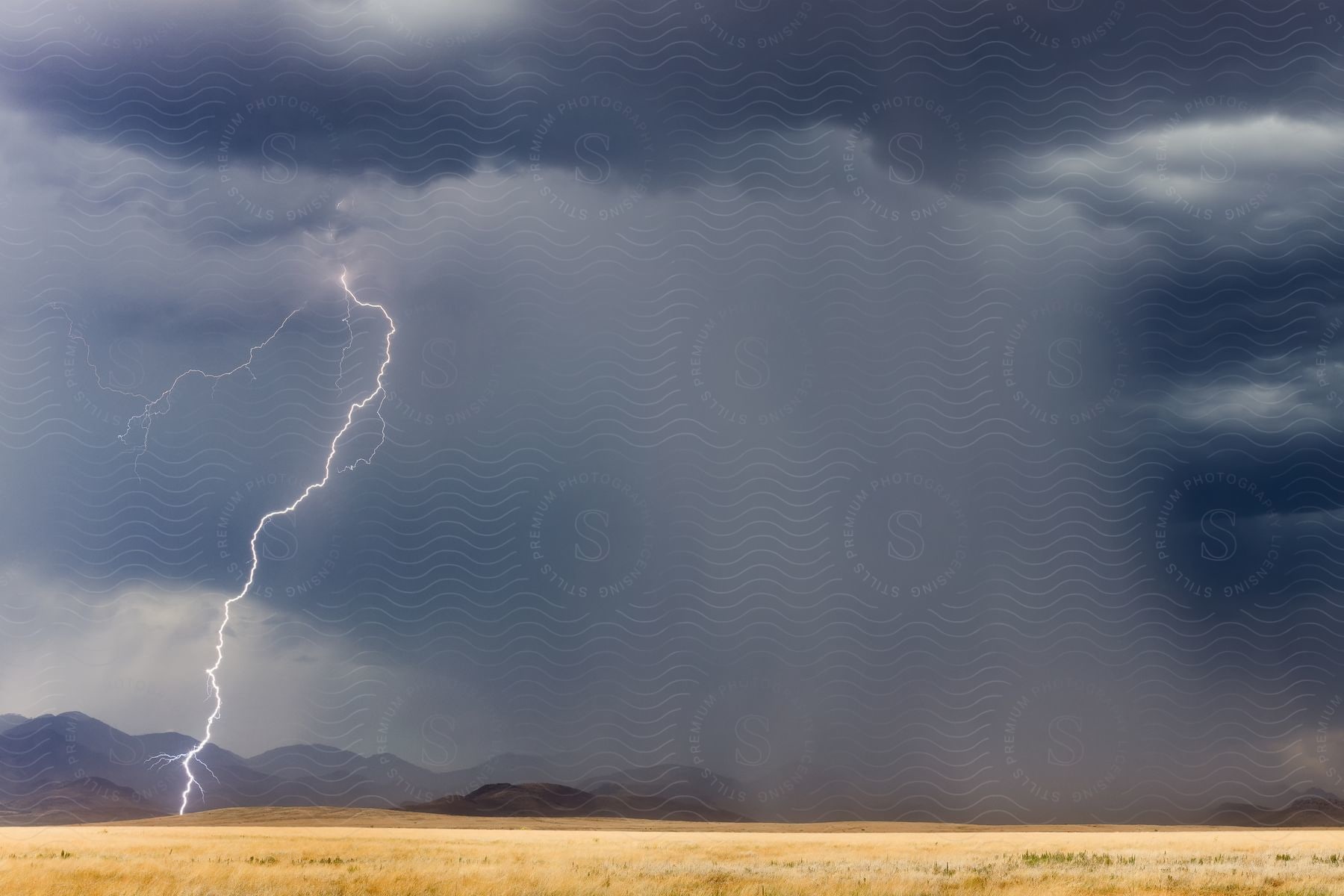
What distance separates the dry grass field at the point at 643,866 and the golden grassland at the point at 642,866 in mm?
51

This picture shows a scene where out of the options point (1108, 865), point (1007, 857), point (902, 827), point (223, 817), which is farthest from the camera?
point (223, 817)

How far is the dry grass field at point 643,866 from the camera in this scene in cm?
1909

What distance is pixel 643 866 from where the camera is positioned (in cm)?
2295

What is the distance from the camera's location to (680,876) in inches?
826

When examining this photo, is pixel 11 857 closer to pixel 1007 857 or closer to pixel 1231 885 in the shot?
pixel 1007 857

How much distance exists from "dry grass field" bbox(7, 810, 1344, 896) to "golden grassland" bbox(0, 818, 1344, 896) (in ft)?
0.17

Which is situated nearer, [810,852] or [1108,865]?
[1108,865]

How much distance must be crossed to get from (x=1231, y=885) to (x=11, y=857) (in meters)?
23.0

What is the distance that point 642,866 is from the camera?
75.4 ft

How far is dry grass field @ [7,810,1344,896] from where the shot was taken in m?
19.1

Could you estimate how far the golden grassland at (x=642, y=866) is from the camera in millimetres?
19078

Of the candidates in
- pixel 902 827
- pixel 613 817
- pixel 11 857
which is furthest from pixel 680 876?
pixel 613 817

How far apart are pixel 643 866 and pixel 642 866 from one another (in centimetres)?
2

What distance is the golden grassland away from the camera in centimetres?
1908
